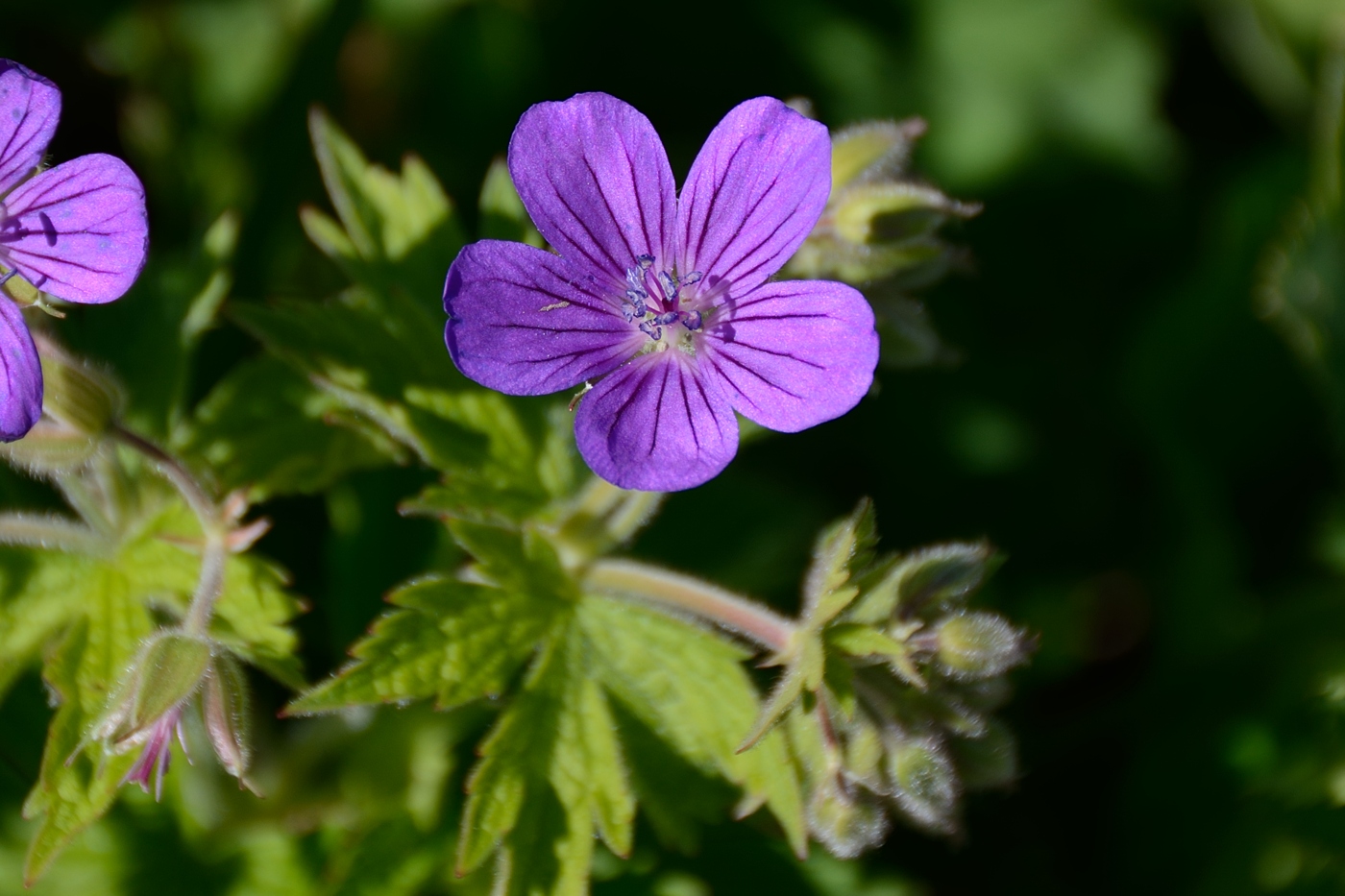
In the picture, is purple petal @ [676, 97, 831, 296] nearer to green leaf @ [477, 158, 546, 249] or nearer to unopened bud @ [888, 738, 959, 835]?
green leaf @ [477, 158, 546, 249]

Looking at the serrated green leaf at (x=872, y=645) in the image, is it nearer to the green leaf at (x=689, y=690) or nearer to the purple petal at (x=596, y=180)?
the green leaf at (x=689, y=690)

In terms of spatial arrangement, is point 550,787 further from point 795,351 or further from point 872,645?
point 795,351

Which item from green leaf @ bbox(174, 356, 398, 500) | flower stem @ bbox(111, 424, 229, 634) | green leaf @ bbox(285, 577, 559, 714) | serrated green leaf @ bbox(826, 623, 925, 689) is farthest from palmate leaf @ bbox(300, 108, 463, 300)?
serrated green leaf @ bbox(826, 623, 925, 689)

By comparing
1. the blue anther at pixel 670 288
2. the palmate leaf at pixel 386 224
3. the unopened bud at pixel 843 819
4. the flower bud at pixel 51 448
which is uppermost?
the blue anther at pixel 670 288

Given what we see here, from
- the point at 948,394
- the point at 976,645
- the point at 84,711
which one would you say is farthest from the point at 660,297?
the point at 948,394

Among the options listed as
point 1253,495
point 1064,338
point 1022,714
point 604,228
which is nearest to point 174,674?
point 604,228

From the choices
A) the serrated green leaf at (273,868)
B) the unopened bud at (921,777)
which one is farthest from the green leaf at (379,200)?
the unopened bud at (921,777)
